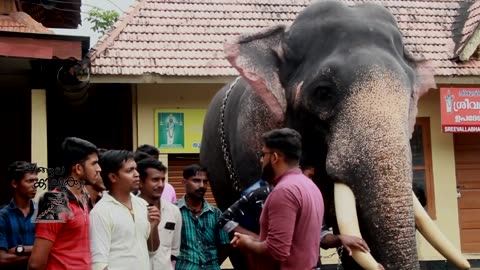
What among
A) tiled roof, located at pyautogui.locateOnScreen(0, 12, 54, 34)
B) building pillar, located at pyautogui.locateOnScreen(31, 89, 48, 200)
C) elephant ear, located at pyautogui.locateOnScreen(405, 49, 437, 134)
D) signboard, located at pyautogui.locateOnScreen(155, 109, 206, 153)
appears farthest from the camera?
signboard, located at pyautogui.locateOnScreen(155, 109, 206, 153)

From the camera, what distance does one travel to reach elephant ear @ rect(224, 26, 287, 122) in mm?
5238

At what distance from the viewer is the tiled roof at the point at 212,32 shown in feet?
38.6

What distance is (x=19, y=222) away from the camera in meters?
4.98

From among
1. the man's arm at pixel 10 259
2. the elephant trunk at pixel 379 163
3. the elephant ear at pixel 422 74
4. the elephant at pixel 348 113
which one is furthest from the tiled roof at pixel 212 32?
the man's arm at pixel 10 259

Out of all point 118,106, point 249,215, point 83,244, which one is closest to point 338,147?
point 249,215

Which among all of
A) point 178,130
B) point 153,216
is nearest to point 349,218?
point 153,216

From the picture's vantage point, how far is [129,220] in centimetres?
432

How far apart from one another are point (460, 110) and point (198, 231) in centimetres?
816

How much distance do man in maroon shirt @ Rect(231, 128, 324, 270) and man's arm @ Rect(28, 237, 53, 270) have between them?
0.97 m

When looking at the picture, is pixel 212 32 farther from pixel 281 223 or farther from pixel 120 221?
pixel 281 223

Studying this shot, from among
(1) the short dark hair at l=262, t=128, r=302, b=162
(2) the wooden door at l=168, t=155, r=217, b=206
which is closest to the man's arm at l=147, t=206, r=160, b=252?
(1) the short dark hair at l=262, t=128, r=302, b=162

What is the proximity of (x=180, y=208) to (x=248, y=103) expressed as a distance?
2.99 feet

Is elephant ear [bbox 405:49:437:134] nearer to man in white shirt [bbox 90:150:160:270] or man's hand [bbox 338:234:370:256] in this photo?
man's hand [bbox 338:234:370:256]

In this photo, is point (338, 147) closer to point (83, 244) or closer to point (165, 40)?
point (83, 244)
